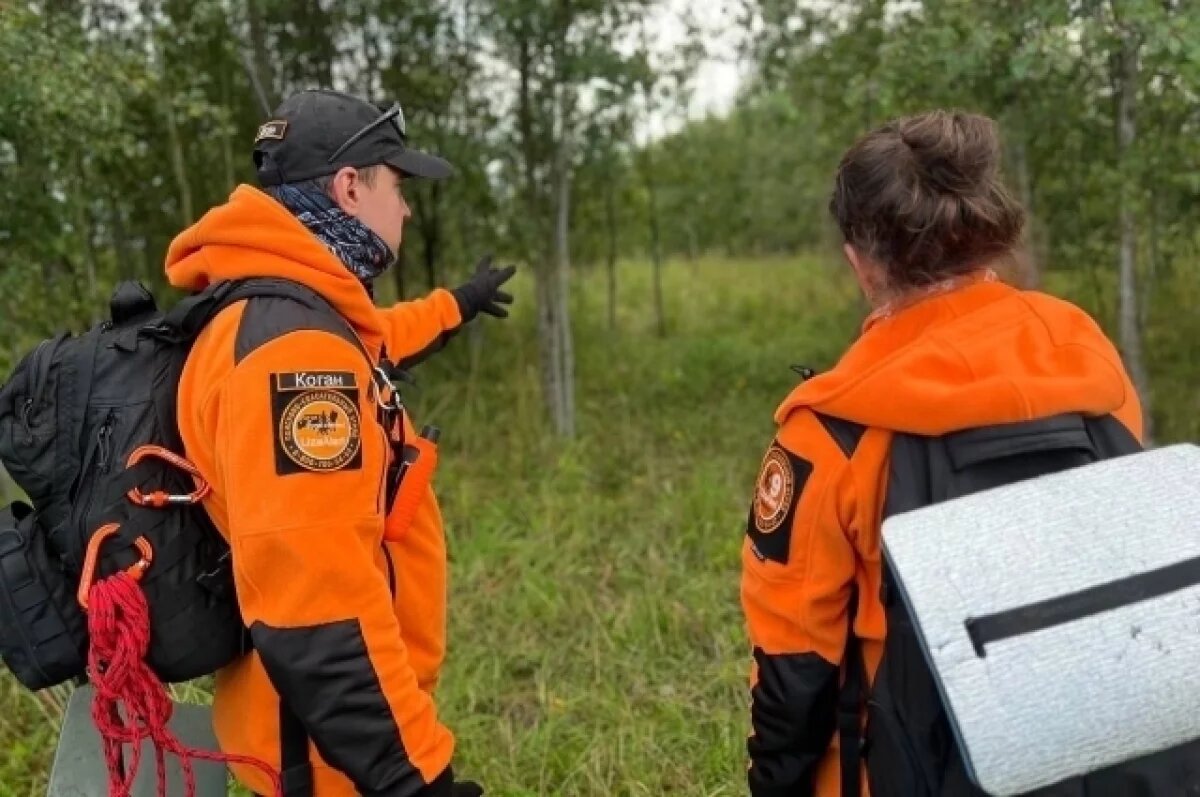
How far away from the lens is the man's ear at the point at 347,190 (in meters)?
1.70

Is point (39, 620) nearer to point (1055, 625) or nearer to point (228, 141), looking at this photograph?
point (1055, 625)

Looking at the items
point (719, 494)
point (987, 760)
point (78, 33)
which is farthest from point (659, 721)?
point (78, 33)

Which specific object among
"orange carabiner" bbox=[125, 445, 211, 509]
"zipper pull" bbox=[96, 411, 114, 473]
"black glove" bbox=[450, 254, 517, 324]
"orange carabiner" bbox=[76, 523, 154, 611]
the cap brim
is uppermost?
the cap brim

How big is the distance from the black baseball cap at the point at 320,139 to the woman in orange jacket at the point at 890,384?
765 mm

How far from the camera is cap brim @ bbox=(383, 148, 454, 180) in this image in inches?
70.0

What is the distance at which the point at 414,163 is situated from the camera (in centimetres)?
181

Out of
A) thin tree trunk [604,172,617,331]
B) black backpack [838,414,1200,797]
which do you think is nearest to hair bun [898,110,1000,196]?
black backpack [838,414,1200,797]

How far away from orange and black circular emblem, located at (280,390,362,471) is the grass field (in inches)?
82.3

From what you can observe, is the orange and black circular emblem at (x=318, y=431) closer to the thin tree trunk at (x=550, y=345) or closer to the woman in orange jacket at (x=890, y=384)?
the woman in orange jacket at (x=890, y=384)

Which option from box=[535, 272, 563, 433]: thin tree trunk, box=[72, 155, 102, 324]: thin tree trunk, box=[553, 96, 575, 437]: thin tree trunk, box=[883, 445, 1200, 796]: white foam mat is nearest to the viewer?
box=[883, 445, 1200, 796]: white foam mat

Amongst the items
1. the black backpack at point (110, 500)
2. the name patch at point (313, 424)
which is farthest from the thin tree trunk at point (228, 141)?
the name patch at point (313, 424)

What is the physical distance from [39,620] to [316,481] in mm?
520

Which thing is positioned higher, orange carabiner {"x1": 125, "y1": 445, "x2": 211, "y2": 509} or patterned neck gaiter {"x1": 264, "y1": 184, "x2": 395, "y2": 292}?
patterned neck gaiter {"x1": 264, "y1": 184, "x2": 395, "y2": 292}

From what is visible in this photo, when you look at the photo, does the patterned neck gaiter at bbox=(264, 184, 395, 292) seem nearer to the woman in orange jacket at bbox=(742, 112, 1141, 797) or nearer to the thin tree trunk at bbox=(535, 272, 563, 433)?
the woman in orange jacket at bbox=(742, 112, 1141, 797)
